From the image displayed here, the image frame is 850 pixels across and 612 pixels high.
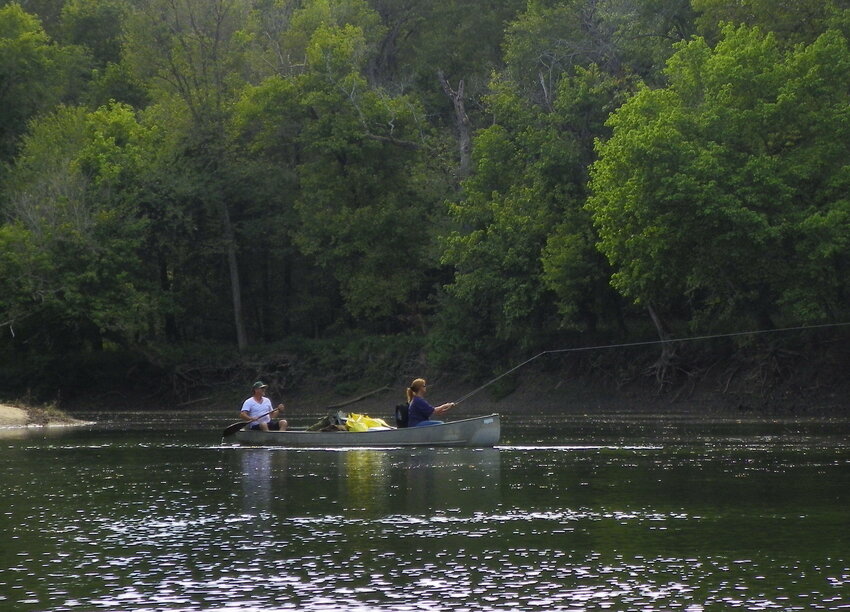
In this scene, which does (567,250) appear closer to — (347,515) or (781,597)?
(347,515)

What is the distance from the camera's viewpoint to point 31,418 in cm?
5234

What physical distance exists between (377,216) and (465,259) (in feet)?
29.9

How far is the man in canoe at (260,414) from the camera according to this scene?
128 feet

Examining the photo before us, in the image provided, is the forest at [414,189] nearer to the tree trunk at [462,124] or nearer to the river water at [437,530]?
the tree trunk at [462,124]

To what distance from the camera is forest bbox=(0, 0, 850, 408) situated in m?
48.1

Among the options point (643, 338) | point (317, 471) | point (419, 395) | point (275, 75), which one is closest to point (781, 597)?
point (317, 471)

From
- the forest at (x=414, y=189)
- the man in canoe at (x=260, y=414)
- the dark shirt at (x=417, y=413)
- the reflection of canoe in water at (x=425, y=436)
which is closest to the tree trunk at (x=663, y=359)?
the forest at (x=414, y=189)

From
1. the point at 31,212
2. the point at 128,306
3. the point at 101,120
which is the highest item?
the point at 101,120

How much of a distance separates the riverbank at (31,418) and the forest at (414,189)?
12987 mm

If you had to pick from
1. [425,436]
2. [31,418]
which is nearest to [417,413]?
[425,436]

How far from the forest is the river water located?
1666 centimetres

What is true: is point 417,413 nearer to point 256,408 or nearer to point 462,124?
point 256,408

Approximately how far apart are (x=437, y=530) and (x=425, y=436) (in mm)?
15986

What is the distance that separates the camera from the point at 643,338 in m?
59.2
